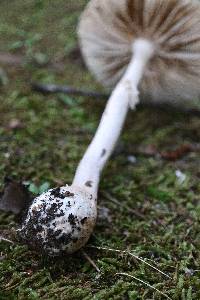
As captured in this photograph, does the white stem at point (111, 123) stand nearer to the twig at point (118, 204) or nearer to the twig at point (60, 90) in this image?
the twig at point (118, 204)

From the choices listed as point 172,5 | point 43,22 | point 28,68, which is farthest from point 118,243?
point 43,22


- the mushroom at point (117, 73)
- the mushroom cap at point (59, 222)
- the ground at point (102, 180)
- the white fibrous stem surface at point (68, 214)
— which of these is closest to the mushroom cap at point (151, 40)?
the mushroom at point (117, 73)

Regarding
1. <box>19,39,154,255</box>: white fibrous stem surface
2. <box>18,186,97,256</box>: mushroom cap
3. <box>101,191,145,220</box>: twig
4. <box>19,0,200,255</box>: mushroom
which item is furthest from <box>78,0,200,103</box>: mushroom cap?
<box>18,186,97,256</box>: mushroom cap

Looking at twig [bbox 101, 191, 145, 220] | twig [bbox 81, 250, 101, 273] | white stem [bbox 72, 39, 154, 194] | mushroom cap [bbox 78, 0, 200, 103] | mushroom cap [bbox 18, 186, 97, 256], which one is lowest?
twig [bbox 81, 250, 101, 273]

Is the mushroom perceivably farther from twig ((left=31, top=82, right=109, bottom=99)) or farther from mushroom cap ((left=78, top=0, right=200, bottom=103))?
twig ((left=31, top=82, right=109, bottom=99))

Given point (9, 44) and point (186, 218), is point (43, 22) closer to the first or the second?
point (9, 44)
